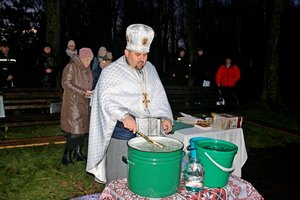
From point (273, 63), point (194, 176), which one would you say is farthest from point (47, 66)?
point (273, 63)

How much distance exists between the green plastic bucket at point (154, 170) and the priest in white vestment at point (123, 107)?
0.67 meters

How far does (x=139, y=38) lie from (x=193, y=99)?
22.4 ft

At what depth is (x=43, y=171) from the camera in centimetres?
553

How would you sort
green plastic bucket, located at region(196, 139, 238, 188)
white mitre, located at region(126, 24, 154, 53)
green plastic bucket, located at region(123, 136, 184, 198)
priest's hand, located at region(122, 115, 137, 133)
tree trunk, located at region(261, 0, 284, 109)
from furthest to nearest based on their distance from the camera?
1. tree trunk, located at region(261, 0, 284, 109)
2. white mitre, located at region(126, 24, 154, 53)
3. priest's hand, located at region(122, 115, 137, 133)
4. green plastic bucket, located at region(196, 139, 238, 188)
5. green plastic bucket, located at region(123, 136, 184, 198)

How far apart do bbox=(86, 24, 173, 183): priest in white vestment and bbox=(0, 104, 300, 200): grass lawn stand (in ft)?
6.59

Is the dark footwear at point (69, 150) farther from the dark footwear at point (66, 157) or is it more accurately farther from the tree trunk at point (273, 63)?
the tree trunk at point (273, 63)

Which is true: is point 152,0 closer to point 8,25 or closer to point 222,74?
point 8,25

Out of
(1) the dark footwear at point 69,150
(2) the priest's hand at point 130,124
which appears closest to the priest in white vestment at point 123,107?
(2) the priest's hand at point 130,124

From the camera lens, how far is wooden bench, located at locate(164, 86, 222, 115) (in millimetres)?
9047

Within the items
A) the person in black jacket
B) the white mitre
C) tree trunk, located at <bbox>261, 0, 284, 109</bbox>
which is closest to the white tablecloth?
the white mitre

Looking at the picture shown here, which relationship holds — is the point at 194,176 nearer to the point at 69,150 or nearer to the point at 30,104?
the point at 69,150

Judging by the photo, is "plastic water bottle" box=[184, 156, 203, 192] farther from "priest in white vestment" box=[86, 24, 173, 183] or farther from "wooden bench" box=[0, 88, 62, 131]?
"wooden bench" box=[0, 88, 62, 131]

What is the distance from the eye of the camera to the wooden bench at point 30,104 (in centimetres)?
698

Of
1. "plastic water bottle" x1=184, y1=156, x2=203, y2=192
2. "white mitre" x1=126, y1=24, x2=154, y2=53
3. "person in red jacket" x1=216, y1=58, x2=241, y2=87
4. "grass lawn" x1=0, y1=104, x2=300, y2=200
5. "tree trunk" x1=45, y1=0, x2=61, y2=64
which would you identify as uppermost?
"tree trunk" x1=45, y1=0, x2=61, y2=64
